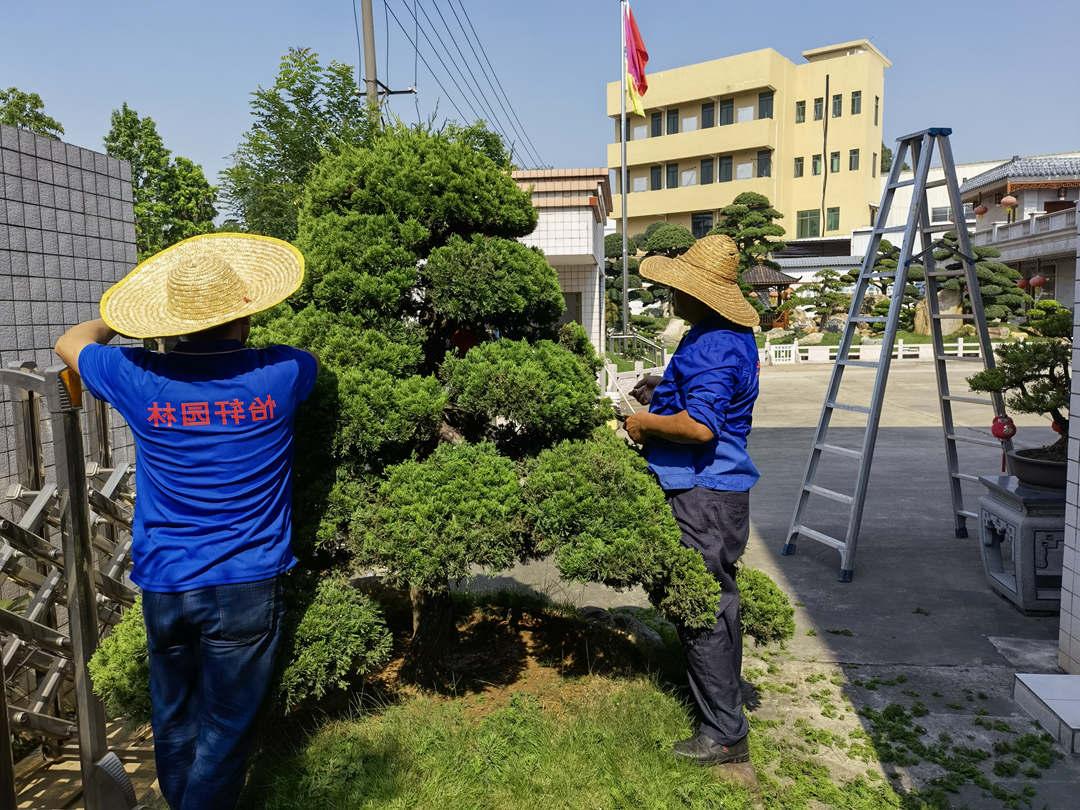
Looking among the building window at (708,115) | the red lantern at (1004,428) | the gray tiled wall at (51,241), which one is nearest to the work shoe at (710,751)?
the red lantern at (1004,428)

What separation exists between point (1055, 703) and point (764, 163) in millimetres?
45221

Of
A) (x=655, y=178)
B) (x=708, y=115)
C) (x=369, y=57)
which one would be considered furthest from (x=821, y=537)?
(x=655, y=178)

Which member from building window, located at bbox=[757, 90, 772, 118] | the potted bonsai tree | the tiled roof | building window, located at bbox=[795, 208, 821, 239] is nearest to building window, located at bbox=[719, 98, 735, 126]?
building window, located at bbox=[757, 90, 772, 118]

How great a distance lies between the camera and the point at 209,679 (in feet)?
7.14

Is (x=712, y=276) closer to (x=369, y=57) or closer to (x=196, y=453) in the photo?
(x=196, y=453)

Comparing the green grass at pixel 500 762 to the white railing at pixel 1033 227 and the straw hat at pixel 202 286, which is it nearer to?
the straw hat at pixel 202 286

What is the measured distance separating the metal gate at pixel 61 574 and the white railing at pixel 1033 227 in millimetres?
32489

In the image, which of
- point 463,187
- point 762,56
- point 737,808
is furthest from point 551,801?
point 762,56

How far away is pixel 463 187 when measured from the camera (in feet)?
9.87

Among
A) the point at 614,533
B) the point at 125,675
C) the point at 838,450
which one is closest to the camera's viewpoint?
the point at 125,675

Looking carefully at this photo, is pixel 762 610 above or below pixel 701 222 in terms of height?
below

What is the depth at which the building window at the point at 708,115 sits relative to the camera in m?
45.1

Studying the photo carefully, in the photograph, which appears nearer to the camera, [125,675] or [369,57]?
[125,675]

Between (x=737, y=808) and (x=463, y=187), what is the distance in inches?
96.1
